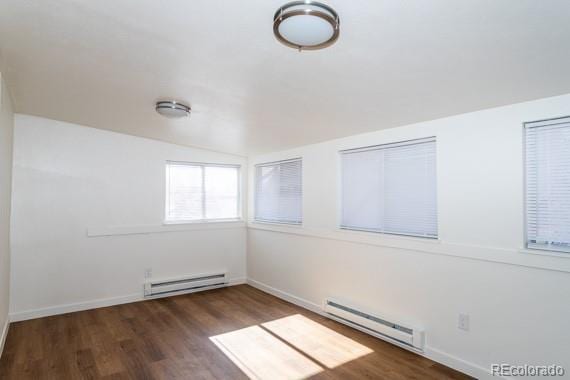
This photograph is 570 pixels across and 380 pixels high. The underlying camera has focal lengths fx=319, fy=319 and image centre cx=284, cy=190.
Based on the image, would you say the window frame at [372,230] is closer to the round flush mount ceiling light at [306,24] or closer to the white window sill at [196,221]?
the round flush mount ceiling light at [306,24]

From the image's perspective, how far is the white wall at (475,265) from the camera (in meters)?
2.21

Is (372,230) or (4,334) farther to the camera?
(372,230)

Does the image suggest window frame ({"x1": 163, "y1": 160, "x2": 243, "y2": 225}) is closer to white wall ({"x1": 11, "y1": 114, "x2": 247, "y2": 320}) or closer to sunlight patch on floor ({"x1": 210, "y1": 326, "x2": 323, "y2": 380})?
white wall ({"x1": 11, "y1": 114, "x2": 247, "y2": 320})

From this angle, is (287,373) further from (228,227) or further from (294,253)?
(228,227)

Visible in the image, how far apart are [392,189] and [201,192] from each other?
306 centimetres

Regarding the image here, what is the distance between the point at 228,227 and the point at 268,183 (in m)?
1.01

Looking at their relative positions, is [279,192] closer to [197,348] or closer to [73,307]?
[197,348]

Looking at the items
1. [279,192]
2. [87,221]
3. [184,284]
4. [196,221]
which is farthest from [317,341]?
[87,221]

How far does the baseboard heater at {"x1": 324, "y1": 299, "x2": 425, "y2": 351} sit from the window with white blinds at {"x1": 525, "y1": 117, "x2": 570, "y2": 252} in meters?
1.23

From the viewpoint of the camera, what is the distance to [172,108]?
2955 mm

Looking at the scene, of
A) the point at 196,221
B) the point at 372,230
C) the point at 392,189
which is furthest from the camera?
the point at 196,221

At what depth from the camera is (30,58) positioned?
2.25m

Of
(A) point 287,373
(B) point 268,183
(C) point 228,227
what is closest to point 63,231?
(C) point 228,227

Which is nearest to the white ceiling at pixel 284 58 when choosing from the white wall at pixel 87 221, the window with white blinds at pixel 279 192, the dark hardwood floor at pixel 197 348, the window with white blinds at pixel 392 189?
the window with white blinds at pixel 392 189
